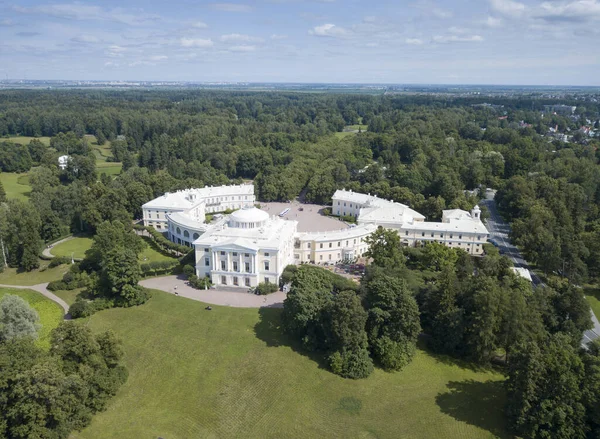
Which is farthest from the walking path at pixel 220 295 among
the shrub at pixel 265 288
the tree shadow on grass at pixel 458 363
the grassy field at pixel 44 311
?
the tree shadow on grass at pixel 458 363

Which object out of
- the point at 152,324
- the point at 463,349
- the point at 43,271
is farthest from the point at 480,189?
the point at 43,271

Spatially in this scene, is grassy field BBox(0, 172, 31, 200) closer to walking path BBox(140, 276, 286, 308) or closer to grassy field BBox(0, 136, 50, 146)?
grassy field BBox(0, 136, 50, 146)

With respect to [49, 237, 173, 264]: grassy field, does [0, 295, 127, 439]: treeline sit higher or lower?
higher

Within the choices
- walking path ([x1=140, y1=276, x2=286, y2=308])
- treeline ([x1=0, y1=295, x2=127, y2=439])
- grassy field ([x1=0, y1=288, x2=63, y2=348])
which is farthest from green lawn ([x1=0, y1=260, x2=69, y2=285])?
treeline ([x1=0, y1=295, x2=127, y2=439])

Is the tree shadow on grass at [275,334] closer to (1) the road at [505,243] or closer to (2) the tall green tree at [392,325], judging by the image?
(2) the tall green tree at [392,325]

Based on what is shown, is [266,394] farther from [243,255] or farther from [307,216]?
[307,216]

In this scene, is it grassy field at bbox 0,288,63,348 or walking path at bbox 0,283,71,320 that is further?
walking path at bbox 0,283,71,320

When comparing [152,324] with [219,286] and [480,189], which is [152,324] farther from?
[480,189]
